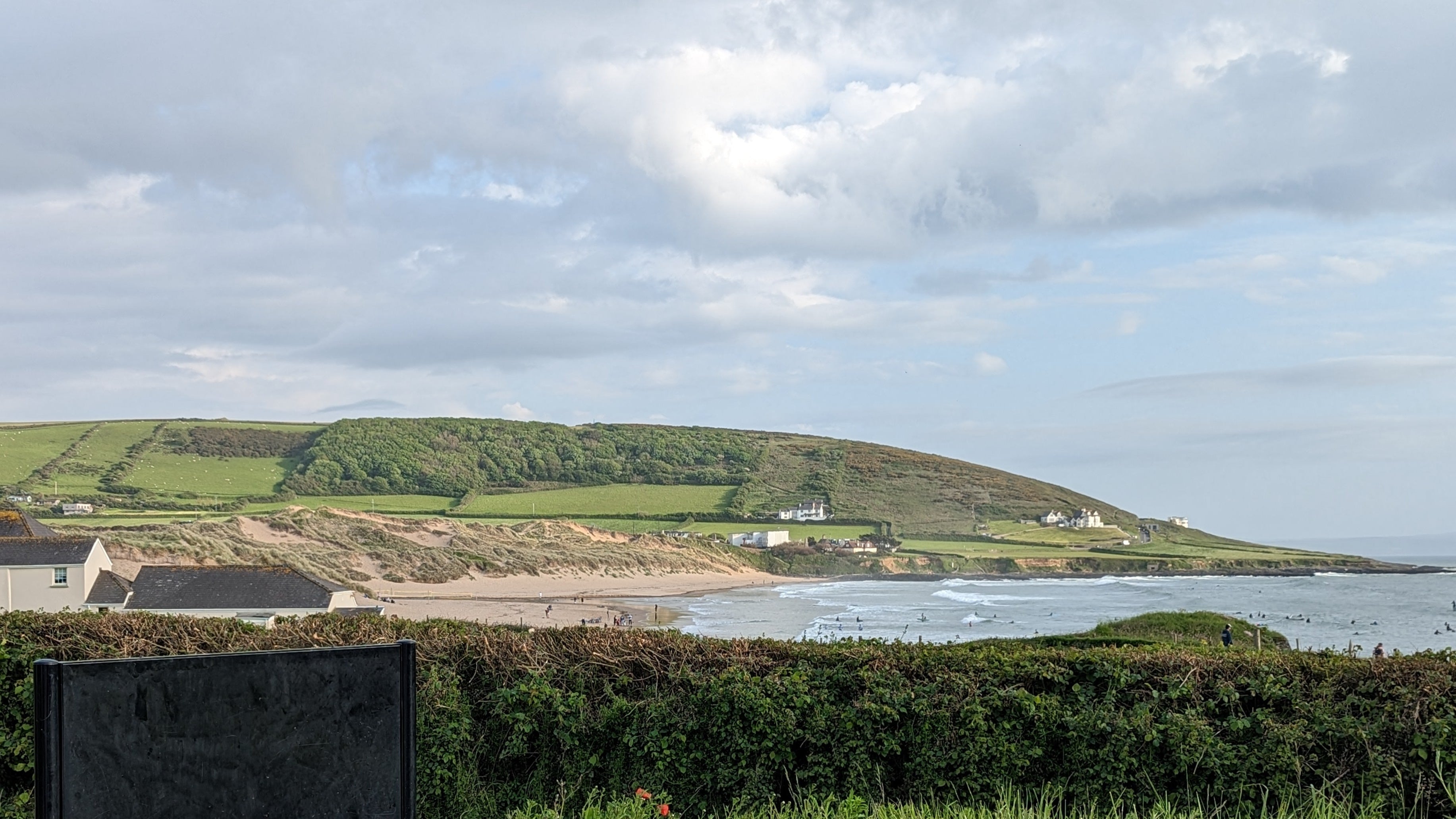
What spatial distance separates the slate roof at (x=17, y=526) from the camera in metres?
36.3

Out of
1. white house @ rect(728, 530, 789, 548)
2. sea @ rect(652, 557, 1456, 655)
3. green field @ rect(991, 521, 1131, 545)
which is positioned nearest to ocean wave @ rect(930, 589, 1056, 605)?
sea @ rect(652, 557, 1456, 655)

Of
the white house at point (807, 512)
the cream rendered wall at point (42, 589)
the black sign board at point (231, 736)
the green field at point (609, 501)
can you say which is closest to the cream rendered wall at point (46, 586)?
the cream rendered wall at point (42, 589)

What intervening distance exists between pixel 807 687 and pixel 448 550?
65.8 m

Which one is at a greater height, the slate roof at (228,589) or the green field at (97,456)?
the green field at (97,456)

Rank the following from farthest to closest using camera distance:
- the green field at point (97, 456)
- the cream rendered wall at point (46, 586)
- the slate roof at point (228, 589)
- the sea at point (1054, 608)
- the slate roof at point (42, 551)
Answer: the green field at point (97, 456)
the sea at point (1054, 608)
the slate roof at point (42, 551)
the cream rendered wall at point (46, 586)
the slate roof at point (228, 589)

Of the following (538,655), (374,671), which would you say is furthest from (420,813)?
(374,671)

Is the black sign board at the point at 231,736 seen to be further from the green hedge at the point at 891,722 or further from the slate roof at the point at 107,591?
the slate roof at the point at 107,591

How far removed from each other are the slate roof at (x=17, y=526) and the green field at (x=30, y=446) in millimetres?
63258

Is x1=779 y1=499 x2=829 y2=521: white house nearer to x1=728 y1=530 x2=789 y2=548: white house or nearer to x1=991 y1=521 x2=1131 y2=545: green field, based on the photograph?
x1=728 y1=530 x2=789 y2=548: white house

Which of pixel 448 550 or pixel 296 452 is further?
pixel 296 452

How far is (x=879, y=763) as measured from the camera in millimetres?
6512

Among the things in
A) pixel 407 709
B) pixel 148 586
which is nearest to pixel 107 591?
pixel 148 586

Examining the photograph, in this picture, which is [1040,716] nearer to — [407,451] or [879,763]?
[879,763]

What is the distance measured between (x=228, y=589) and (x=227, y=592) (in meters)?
0.13
